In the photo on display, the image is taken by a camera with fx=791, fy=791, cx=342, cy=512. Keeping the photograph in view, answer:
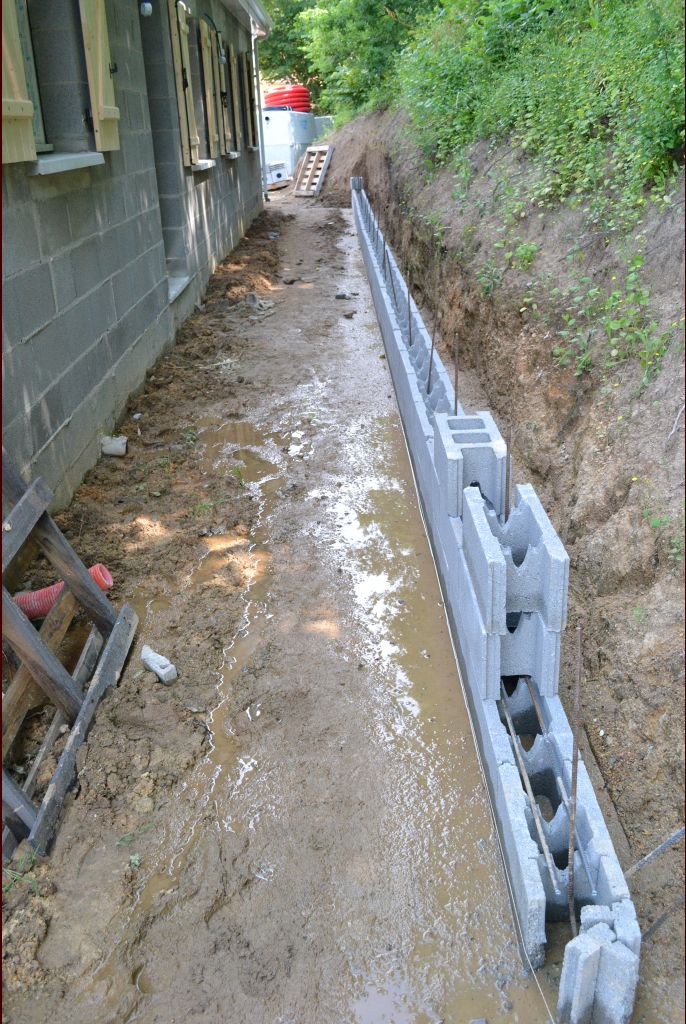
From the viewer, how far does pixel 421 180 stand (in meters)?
10.2

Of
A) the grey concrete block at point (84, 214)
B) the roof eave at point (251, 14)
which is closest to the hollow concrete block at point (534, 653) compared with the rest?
the grey concrete block at point (84, 214)

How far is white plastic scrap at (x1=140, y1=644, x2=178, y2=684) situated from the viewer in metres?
3.76

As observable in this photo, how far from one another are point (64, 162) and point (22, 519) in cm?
284

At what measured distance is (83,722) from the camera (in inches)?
133

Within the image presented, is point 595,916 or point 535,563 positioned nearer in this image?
point 595,916

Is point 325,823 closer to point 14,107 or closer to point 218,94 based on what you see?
point 14,107

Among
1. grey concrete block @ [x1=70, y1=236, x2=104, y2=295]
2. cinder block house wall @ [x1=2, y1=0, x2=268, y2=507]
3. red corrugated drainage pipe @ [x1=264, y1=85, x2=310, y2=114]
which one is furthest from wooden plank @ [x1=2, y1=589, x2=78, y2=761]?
red corrugated drainage pipe @ [x1=264, y1=85, x2=310, y2=114]

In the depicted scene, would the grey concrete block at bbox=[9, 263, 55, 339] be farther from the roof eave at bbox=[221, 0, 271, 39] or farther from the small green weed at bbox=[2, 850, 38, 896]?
the roof eave at bbox=[221, 0, 271, 39]

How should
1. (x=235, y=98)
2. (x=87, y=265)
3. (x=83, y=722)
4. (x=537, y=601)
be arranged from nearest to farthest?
(x=537, y=601) → (x=83, y=722) → (x=87, y=265) → (x=235, y=98)

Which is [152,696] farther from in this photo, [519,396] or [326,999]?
[519,396]

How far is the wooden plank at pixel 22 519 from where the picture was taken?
318 cm

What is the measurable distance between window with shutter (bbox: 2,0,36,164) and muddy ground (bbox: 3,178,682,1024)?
2.13m

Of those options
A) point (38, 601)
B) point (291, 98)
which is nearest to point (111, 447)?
point (38, 601)

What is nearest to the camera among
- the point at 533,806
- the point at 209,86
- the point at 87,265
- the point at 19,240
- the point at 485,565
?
the point at 533,806
